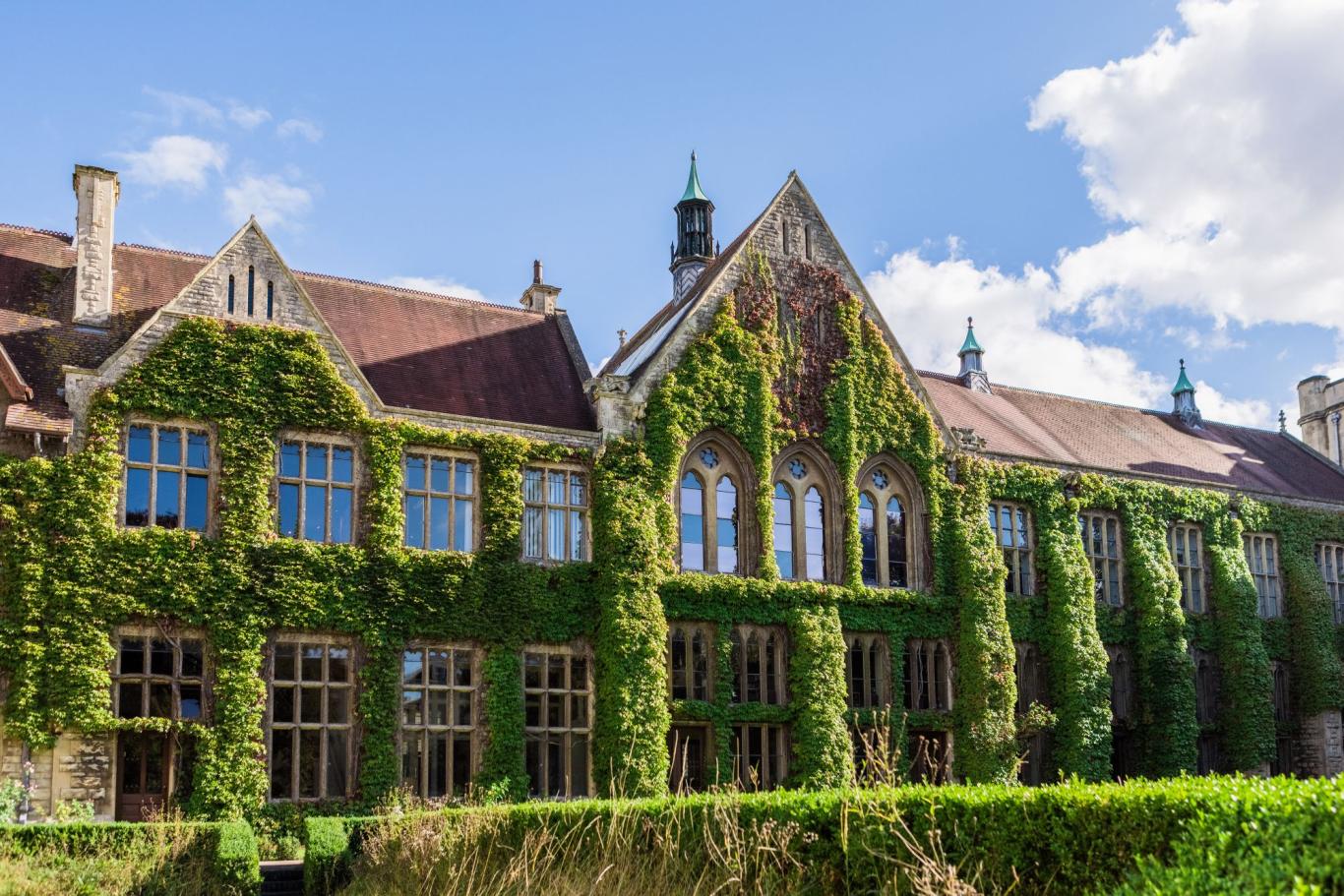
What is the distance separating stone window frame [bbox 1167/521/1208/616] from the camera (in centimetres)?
4259

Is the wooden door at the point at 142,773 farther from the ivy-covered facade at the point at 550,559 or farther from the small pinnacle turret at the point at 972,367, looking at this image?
the small pinnacle turret at the point at 972,367

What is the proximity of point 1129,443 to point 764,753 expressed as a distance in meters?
19.5

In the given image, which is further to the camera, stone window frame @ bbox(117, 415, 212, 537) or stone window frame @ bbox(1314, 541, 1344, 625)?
stone window frame @ bbox(1314, 541, 1344, 625)

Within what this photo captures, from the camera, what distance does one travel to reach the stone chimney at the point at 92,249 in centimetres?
3155

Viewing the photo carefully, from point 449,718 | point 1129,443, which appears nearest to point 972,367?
point 1129,443

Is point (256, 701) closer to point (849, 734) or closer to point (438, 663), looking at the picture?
point (438, 663)

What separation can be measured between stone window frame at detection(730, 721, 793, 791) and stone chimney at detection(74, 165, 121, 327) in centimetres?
1740

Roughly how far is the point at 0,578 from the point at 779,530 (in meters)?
17.8

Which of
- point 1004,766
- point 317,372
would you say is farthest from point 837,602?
point 317,372

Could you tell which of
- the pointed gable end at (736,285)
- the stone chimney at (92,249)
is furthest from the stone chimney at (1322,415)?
the stone chimney at (92,249)

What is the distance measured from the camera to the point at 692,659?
3359cm

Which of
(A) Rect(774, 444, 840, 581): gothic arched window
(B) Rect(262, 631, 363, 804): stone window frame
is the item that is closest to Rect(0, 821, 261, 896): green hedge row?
(B) Rect(262, 631, 363, 804): stone window frame

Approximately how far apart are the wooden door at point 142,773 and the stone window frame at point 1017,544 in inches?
870

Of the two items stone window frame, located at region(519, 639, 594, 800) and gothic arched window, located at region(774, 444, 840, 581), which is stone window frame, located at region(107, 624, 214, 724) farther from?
gothic arched window, located at region(774, 444, 840, 581)
